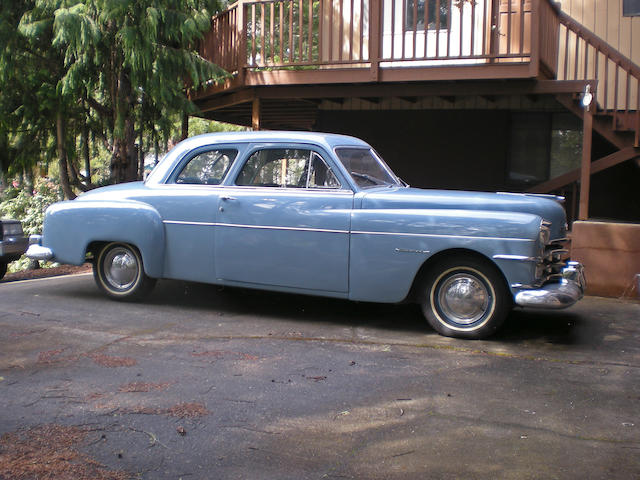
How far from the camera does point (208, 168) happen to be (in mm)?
7211

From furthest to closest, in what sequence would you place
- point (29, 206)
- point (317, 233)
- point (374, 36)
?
point (29, 206)
point (374, 36)
point (317, 233)

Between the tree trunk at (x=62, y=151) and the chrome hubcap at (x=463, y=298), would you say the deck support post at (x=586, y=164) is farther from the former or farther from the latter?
the tree trunk at (x=62, y=151)

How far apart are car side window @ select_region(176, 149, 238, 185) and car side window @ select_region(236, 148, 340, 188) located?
226 mm

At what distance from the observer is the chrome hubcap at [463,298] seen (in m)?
6.00

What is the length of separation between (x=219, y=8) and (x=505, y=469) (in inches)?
407

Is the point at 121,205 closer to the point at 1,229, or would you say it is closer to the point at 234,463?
the point at 1,229

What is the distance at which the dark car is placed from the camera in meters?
9.76

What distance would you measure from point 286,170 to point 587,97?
16.0ft

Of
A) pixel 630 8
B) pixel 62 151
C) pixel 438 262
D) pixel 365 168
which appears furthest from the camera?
pixel 62 151

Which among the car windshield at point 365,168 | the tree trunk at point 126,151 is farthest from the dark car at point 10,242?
the car windshield at point 365,168

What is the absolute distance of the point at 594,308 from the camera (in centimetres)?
756

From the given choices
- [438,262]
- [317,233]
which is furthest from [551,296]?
[317,233]

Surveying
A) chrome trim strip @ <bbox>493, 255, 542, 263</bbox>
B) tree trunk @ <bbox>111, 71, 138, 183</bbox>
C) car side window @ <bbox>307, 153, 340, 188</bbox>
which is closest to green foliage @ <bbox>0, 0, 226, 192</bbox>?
tree trunk @ <bbox>111, 71, 138, 183</bbox>

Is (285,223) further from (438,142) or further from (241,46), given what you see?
(438,142)
